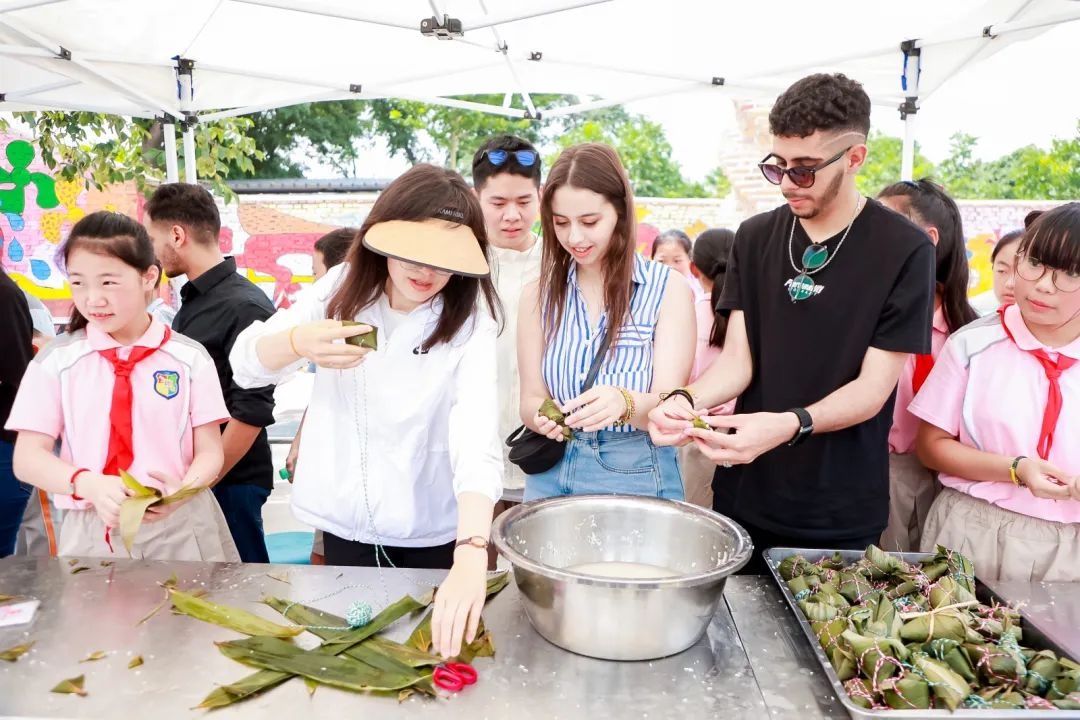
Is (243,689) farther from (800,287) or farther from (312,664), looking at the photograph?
(800,287)

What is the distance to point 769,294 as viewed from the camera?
2133 millimetres

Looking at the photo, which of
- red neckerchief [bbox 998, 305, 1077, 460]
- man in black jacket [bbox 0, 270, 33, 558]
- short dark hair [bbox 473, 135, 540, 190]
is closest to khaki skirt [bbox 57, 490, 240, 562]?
man in black jacket [bbox 0, 270, 33, 558]

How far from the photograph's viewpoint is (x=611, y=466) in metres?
2.15

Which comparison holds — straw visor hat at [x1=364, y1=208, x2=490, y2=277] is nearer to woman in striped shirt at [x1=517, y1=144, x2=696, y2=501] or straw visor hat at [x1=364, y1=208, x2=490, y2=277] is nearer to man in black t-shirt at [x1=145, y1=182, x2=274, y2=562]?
woman in striped shirt at [x1=517, y1=144, x2=696, y2=501]

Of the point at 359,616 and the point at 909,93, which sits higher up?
the point at 909,93

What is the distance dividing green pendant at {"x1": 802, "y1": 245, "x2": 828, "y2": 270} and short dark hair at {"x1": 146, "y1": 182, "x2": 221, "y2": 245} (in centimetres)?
228

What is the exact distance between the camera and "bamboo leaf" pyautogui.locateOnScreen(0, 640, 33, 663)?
1.46 meters

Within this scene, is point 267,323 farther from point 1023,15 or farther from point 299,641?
point 1023,15

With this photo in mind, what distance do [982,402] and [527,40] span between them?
4.13m

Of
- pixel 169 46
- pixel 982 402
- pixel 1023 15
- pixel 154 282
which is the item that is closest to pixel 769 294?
pixel 982 402

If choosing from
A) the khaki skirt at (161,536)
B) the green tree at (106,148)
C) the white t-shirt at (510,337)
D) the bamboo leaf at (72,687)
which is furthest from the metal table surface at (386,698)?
the green tree at (106,148)

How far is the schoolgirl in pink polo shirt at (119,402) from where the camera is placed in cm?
206

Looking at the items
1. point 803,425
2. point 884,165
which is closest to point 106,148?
point 803,425

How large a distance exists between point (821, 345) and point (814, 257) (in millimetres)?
246
